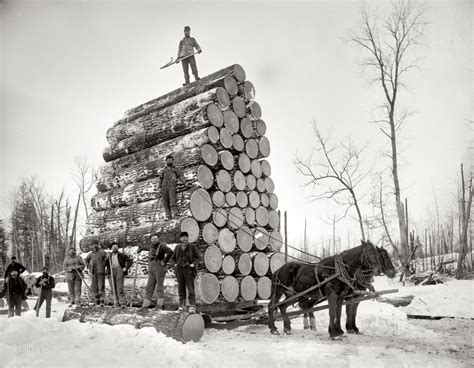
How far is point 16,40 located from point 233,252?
6.45m

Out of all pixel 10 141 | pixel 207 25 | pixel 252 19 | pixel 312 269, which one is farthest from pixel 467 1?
pixel 10 141

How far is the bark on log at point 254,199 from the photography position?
1066cm

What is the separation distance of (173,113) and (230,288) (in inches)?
197

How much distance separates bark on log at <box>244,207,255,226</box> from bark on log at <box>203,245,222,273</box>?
Result: 1.47m

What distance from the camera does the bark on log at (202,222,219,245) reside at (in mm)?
9031

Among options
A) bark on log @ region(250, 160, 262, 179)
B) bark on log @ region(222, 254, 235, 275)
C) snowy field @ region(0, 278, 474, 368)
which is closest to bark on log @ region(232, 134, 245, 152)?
bark on log @ region(250, 160, 262, 179)

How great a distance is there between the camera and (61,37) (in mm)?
6801

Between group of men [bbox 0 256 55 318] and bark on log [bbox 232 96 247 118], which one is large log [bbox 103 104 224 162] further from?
group of men [bbox 0 256 55 318]

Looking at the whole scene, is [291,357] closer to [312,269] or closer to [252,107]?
[312,269]

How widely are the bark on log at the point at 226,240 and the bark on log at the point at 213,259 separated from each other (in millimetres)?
224

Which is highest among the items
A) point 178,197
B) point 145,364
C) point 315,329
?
point 178,197

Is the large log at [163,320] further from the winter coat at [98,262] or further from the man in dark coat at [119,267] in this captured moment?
the winter coat at [98,262]

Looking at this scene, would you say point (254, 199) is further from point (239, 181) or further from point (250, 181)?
point (239, 181)

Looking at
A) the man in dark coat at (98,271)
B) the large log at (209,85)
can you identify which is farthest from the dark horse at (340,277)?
the large log at (209,85)
